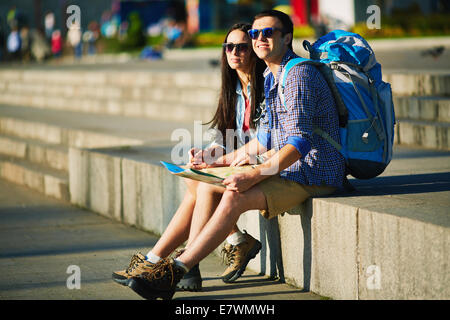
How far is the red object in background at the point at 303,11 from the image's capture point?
101 feet

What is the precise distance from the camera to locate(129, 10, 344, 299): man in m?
4.00

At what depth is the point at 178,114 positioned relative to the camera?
1039cm

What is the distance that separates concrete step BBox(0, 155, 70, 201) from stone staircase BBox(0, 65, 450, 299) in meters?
0.01

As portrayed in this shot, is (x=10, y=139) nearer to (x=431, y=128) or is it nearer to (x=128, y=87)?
(x=128, y=87)

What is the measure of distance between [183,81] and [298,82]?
7946 millimetres

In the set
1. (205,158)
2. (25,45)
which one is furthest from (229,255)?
(25,45)

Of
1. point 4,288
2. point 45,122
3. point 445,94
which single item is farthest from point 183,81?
point 4,288

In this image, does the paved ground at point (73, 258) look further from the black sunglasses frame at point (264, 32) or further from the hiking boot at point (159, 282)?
the black sunglasses frame at point (264, 32)

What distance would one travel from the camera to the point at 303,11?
3117cm

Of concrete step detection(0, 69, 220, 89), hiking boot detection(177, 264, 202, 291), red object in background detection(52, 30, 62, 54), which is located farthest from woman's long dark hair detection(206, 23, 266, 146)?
red object in background detection(52, 30, 62, 54)

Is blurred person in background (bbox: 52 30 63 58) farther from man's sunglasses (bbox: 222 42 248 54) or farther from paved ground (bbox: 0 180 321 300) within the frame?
man's sunglasses (bbox: 222 42 248 54)

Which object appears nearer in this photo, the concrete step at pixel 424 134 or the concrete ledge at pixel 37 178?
the concrete step at pixel 424 134

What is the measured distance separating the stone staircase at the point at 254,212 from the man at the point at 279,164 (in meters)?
0.17

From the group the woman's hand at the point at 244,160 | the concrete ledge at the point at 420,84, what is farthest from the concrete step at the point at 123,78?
the woman's hand at the point at 244,160
